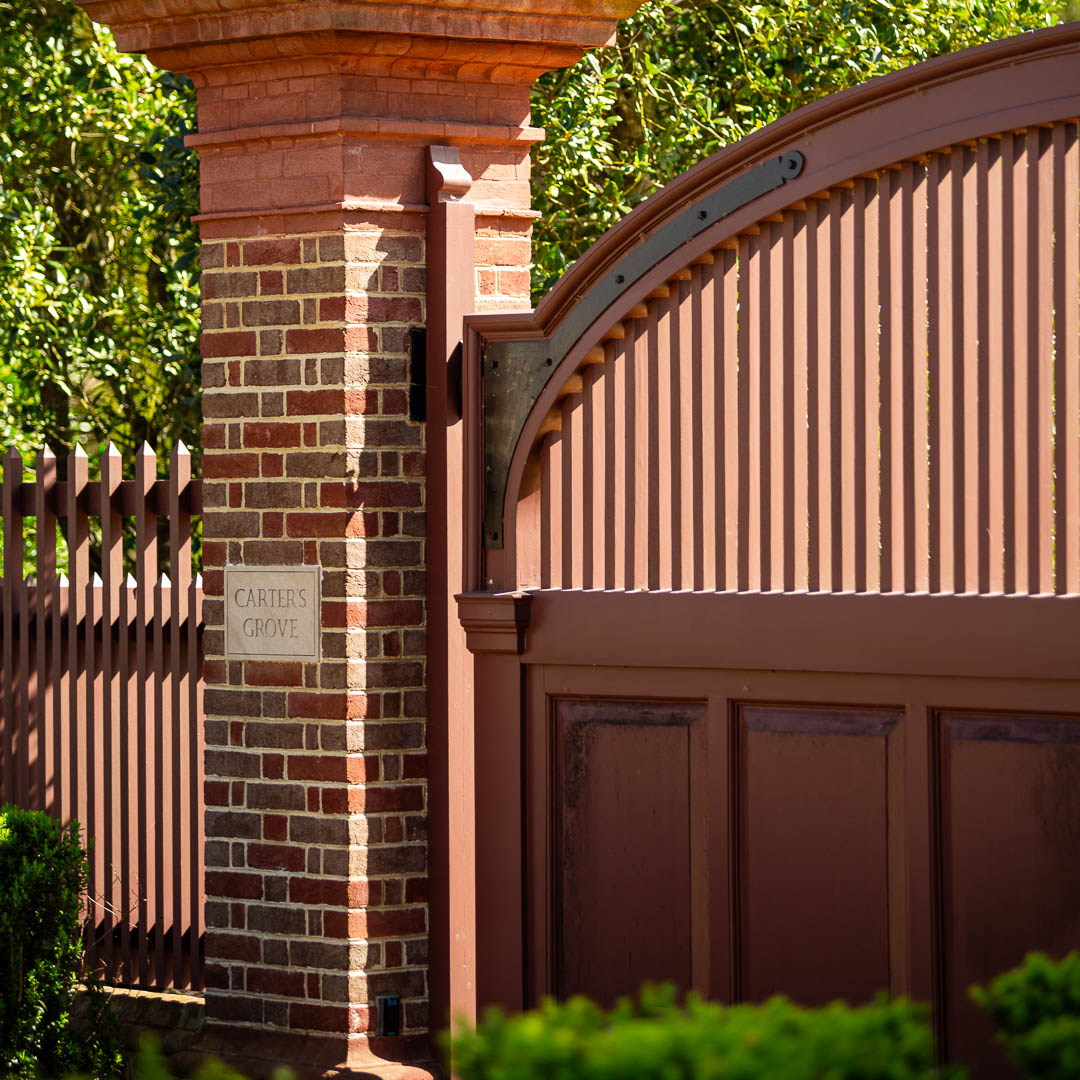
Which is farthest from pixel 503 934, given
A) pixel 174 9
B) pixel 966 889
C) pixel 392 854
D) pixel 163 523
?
pixel 163 523

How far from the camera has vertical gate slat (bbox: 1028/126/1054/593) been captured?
398cm

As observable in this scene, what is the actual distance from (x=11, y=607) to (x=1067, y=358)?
376 centimetres

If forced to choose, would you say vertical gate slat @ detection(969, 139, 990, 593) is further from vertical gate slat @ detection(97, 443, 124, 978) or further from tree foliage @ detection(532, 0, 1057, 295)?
tree foliage @ detection(532, 0, 1057, 295)

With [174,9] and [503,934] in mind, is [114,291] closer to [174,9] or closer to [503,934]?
[174,9]

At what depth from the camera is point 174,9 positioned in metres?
4.83

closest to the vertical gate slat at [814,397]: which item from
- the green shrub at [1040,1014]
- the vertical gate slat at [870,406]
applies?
the vertical gate slat at [870,406]

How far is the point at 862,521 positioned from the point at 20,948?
275 centimetres

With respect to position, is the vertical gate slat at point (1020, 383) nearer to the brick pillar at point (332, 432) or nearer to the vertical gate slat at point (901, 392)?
the vertical gate slat at point (901, 392)

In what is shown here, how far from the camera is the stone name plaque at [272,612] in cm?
483

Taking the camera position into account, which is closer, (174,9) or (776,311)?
(776,311)

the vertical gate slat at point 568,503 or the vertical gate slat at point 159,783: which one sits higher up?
the vertical gate slat at point 568,503

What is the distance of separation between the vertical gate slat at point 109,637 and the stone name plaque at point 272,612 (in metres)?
0.92

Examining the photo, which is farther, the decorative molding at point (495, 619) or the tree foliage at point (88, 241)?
the tree foliage at point (88, 241)

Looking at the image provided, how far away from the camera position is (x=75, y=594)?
19.4 feet
